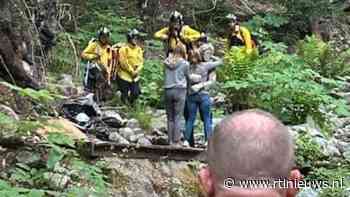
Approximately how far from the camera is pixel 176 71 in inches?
347

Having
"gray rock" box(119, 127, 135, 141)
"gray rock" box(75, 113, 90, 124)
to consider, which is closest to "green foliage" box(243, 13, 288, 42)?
"gray rock" box(119, 127, 135, 141)

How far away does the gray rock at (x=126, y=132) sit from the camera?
32.2 feet

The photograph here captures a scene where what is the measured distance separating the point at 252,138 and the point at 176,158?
272 inches

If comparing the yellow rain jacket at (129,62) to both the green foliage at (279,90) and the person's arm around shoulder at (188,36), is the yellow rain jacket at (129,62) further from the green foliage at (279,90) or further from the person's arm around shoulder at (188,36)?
the green foliage at (279,90)

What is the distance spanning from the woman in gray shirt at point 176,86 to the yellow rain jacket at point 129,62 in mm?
3187

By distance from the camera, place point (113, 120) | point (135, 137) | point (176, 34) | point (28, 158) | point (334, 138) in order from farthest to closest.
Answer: point (334, 138)
point (176, 34)
point (113, 120)
point (135, 137)
point (28, 158)

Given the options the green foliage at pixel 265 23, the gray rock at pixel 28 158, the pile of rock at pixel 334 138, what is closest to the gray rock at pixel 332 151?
the pile of rock at pixel 334 138

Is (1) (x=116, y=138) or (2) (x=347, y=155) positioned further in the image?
(2) (x=347, y=155)

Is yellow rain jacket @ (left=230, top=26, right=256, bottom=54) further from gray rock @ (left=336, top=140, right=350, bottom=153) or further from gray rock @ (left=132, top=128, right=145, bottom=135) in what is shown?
gray rock @ (left=132, top=128, right=145, bottom=135)

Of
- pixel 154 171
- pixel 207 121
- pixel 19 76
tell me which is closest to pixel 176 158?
pixel 154 171

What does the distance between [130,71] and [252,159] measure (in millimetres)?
10984

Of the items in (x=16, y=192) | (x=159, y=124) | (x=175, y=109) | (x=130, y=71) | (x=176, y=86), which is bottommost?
(x=159, y=124)

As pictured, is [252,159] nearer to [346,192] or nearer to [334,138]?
[346,192]

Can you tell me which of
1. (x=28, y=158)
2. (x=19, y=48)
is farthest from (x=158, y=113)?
(x=28, y=158)
